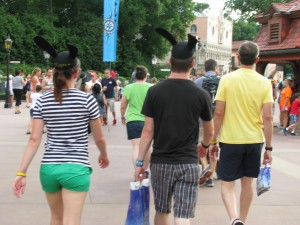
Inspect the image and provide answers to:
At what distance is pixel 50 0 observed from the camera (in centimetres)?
4800

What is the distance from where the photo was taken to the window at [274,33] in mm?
Answer: 19873

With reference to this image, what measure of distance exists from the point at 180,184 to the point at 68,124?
37.4 inches

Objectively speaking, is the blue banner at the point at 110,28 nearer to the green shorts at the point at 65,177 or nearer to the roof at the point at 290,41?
the roof at the point at 290,41

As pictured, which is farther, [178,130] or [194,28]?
[194,28]

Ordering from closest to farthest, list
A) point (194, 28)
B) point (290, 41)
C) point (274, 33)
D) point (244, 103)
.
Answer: point (244, 103) < point (290, 41) < point (274, 33) < point (194, 28)

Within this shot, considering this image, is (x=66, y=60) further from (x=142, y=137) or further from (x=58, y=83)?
(x=142, y=137)

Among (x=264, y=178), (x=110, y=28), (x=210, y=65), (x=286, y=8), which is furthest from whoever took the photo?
(x=110, y=28)

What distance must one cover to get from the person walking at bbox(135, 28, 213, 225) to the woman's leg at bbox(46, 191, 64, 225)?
74 cm

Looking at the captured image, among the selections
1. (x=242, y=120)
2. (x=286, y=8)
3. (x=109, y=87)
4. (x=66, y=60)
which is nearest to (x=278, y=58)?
(x=286, y=8)

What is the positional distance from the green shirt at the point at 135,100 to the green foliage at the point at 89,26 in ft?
121

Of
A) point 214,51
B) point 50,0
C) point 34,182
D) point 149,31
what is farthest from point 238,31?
point 34,182

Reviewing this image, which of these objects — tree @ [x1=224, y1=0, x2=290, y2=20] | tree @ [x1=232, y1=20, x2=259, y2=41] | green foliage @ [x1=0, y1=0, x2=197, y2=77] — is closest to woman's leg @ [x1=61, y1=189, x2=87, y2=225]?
green foliage @ [x1=0, y1=0, x2=197, y2=77]

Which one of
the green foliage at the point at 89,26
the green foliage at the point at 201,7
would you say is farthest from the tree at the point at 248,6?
the green foliage at the point at 201,7

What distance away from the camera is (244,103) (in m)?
4.78
